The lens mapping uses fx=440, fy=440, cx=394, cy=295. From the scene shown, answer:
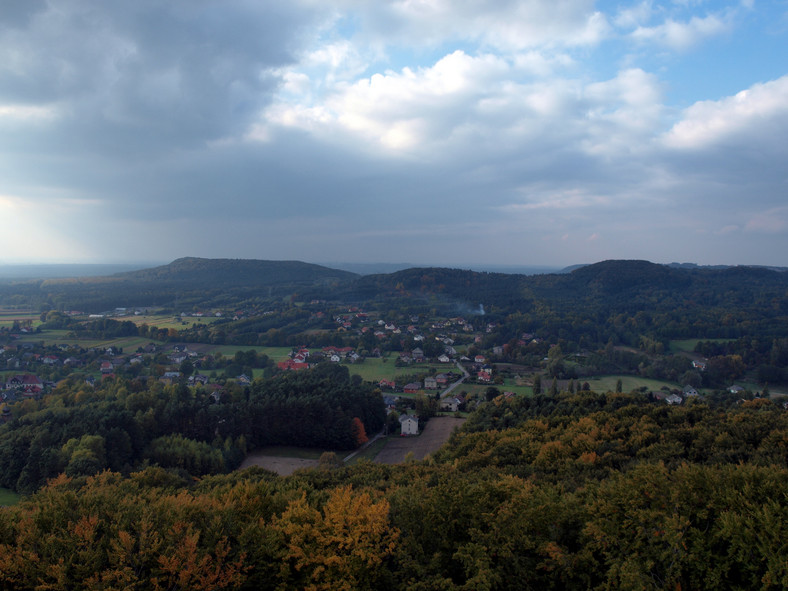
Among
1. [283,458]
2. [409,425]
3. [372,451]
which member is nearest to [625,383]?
[409,425]

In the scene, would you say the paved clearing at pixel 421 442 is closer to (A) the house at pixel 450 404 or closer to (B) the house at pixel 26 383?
(A) the house at pixel 450 404

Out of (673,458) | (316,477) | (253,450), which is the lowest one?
(253,450)

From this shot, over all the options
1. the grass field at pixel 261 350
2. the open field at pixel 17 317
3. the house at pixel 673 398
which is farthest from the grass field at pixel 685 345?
the open field at pixel 17 317

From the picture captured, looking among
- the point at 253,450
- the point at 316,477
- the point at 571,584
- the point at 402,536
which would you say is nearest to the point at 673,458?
the point at 571,584

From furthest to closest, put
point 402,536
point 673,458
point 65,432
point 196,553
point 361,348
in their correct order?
1. point 361,348
2. point 65,432
3. point 673,458
4. point 402,536
5. point 196,553

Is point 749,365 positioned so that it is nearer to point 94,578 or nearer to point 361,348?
point 361,348

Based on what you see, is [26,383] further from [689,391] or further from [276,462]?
[689,391]
